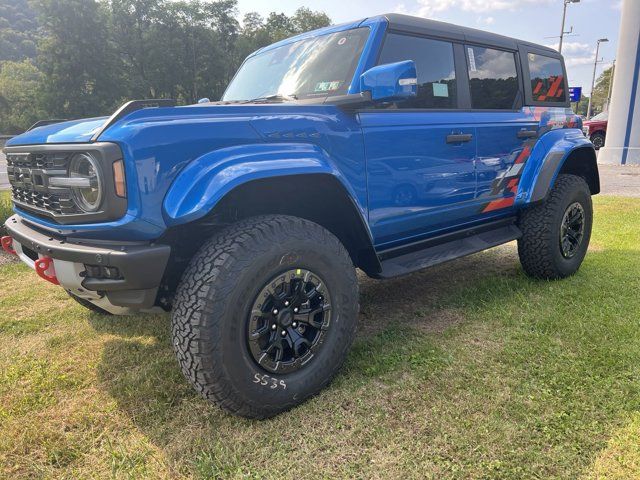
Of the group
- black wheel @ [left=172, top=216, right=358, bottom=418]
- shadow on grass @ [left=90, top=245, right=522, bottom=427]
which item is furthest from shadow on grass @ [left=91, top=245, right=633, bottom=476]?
black wheel @ [left=172, top=216, right=358, bottom=418]

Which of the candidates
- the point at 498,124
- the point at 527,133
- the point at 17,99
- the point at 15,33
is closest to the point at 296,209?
the point at 498,124

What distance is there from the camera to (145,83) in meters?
38.2

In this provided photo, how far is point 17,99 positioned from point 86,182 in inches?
2038

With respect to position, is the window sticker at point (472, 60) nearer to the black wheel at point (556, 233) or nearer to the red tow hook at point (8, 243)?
the black wheel at point (556, 233)

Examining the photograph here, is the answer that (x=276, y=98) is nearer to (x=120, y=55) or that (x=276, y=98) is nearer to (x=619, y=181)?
(x=619, y=181)

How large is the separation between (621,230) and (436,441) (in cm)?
506

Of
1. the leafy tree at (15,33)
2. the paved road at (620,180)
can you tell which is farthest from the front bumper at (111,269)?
the leafy tree at (15,33)

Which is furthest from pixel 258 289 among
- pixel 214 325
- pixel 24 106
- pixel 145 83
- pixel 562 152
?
pixel 24 106

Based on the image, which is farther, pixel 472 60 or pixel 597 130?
pixel 597 130

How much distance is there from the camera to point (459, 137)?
301cm

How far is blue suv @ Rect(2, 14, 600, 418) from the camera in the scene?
1875mm

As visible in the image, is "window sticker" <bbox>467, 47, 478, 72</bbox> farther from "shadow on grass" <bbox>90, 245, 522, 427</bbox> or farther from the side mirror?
"shadow on grass" <bbox>90, 245, 522, 427</bbox>

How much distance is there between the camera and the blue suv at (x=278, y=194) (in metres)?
1.88

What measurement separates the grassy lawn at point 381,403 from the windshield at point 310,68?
1601mm
